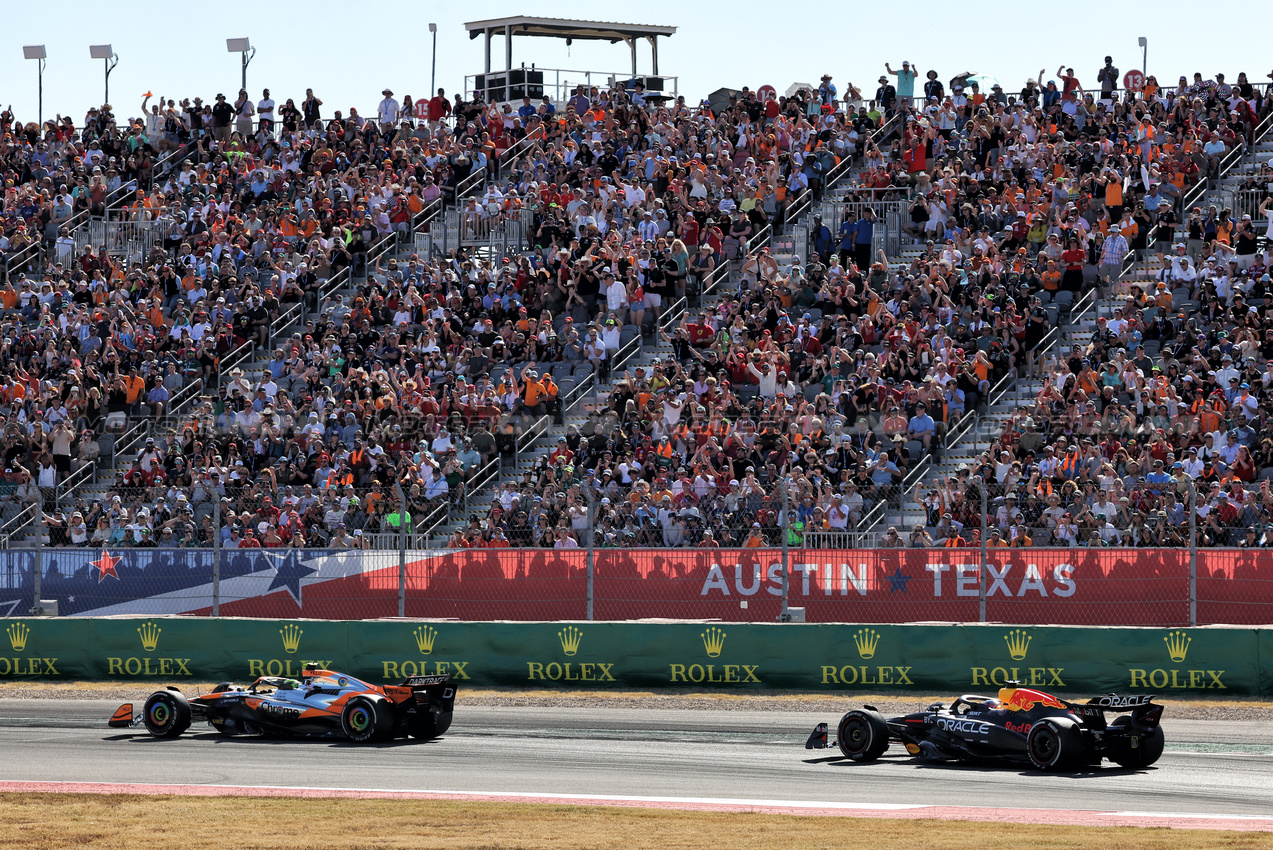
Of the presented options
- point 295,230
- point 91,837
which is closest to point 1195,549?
point 91,837

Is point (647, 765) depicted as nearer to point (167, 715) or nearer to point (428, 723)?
point (428, 723)

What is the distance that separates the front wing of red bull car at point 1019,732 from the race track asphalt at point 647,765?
0.16 metres

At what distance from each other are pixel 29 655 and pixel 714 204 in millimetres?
14473

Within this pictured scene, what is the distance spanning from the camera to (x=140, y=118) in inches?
1633

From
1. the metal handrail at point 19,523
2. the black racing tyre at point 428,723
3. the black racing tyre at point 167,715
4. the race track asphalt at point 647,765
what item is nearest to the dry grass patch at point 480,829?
the race track asphalt at point 647,765

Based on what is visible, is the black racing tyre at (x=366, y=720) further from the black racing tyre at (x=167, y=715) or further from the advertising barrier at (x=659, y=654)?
the advertising barrier at (x=659, y=654)

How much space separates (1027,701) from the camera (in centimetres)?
1611

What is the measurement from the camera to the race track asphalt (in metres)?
15.0

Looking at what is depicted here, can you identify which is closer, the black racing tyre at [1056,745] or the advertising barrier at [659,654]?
the black racing tyre at [1056,745]

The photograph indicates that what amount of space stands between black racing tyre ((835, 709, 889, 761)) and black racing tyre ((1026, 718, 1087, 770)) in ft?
4.29

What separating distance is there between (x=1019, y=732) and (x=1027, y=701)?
1.06 feet

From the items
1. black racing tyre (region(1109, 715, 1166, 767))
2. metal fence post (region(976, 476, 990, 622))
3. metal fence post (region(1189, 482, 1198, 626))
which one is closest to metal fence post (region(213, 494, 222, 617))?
metal fence post (region(976, 476, 990, 622))

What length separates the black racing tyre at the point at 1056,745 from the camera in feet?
51.2

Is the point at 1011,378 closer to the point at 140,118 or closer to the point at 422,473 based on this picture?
the point at 422,473
